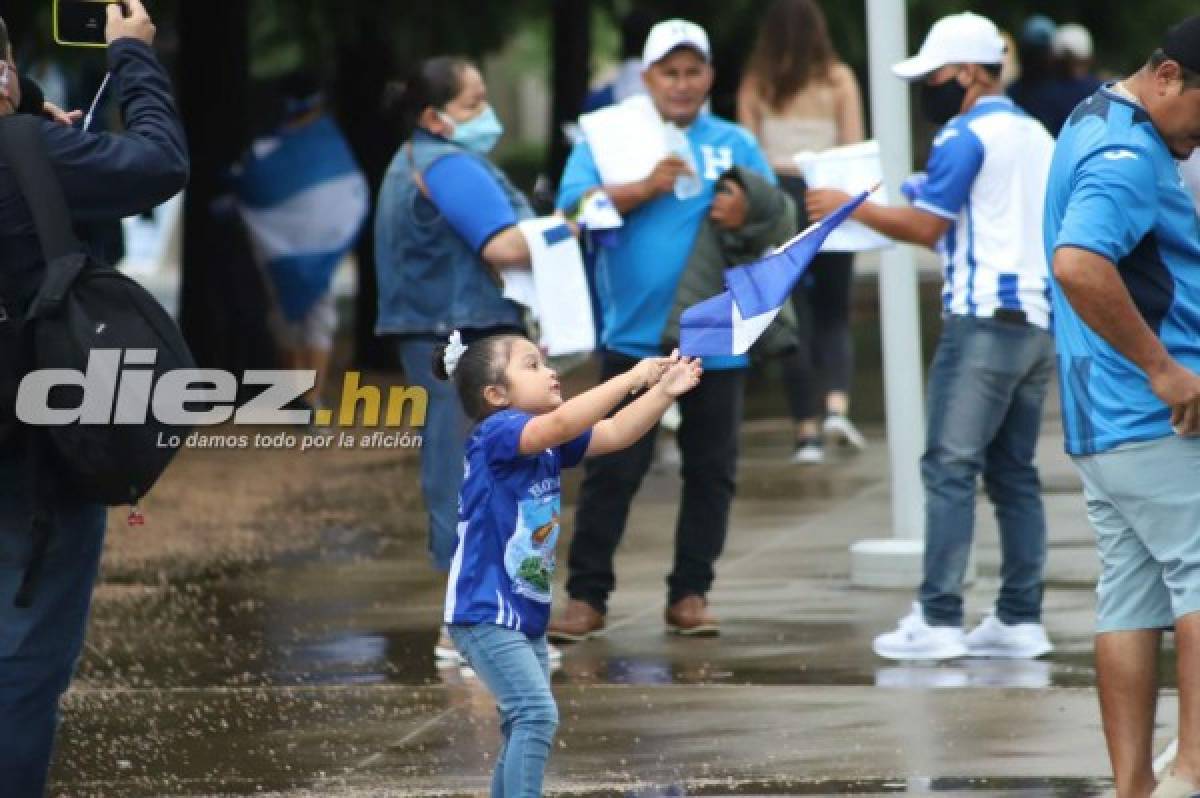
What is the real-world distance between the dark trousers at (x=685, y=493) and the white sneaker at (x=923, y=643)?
2.57ft

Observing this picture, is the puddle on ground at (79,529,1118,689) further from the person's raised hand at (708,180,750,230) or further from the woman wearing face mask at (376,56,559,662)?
the person's raised hand at (708,180,750,230)

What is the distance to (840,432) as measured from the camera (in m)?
13.3

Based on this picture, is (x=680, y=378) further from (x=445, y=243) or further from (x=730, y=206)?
(x=730, y=206)

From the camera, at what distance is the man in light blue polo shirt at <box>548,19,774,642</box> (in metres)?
8.35

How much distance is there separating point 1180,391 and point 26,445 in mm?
2507

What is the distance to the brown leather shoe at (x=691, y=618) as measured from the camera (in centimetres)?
846

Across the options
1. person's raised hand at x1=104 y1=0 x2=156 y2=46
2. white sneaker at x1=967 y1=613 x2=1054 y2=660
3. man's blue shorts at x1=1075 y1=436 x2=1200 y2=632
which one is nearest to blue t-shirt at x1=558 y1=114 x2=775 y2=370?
white sneaker at x1=967 y1=613 x2=1054 y2=660

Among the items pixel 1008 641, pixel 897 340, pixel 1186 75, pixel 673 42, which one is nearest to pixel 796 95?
pixel 897 340

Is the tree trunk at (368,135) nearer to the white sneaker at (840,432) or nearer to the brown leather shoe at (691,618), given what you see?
the white sneaker at (840,432)

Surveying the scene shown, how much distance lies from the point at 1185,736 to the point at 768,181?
10.9 feet

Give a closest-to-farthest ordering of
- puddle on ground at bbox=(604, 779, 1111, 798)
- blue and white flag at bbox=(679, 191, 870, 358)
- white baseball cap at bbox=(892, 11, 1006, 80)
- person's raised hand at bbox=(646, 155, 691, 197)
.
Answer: blue and white flag at bbox=(679, 191, 870, 358)
puddle on ground at bbox=(604, 779, 1111, 798)
white baseball cap at bbox=(892, 11, 1006, 80)
person's raised hand at bbox=(646, 155, 691, 197)

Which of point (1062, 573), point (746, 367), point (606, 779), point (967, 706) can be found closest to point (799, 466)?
A: point (1062, 573)

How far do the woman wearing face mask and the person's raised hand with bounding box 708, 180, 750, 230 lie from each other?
2.13 feet

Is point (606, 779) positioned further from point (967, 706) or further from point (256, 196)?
point (256, 196)
